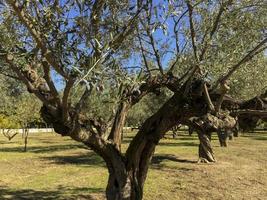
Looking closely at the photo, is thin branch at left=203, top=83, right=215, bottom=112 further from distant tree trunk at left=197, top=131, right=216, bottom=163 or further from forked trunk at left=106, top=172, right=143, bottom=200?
distant tree trunk at left=197, top=131, right=216, bottom=163

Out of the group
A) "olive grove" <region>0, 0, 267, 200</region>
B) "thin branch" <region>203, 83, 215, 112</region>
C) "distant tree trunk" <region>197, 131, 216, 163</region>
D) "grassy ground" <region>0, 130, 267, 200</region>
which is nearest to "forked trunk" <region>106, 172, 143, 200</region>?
"olive grove" <region>0, 0, 267, 200</region>

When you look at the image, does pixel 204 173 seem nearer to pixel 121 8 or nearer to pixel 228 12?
pixel 228 12

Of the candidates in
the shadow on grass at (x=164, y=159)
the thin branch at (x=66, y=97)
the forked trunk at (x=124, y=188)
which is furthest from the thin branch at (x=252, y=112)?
the shadow on grass at (x=164, y=159)

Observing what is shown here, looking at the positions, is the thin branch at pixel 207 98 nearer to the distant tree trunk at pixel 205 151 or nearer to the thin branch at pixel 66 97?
the thin branch at pixel 66 97

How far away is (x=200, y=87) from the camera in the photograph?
10383 millimetres

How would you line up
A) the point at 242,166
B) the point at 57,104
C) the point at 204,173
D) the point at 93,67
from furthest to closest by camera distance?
the point at 242,166 < the point at 204,173 < the point at 57,104 < the point at 93,67

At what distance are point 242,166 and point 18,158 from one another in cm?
1545

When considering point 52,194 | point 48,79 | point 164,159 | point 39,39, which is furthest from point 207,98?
point 164,159

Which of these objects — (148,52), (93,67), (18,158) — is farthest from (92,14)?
(18,158)

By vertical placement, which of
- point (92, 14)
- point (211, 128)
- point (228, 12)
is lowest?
point (211, 128)

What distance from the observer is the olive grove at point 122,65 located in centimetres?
715

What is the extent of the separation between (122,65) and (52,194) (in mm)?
8322

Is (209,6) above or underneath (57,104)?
above

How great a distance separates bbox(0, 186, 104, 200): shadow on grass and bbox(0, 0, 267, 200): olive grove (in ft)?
15.8
